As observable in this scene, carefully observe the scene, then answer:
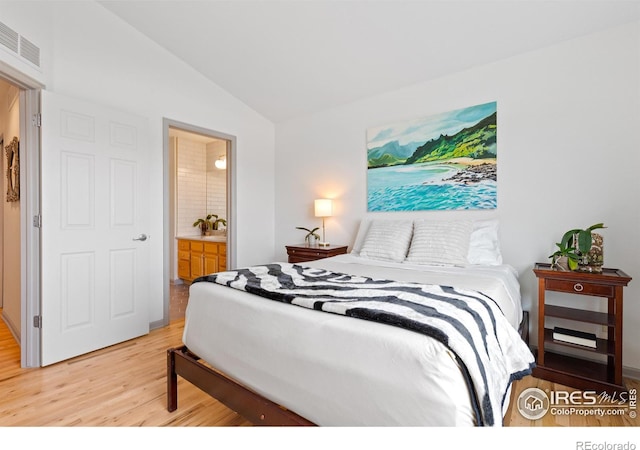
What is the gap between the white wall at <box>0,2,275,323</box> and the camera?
2.62 m

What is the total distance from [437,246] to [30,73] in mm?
3312

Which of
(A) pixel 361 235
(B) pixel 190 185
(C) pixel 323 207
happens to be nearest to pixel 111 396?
(A) pixel 361 235

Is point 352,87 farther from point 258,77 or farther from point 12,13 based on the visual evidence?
point 12,13

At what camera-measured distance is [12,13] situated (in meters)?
2.24

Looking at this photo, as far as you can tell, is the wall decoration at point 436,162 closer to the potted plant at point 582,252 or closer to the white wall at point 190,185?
the potted plant at point 582,252

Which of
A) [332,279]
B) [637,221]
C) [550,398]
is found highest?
[637,221]

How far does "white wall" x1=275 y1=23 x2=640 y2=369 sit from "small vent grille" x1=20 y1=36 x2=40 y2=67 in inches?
121

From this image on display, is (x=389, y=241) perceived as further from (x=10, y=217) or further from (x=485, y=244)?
(x=10, y=217)

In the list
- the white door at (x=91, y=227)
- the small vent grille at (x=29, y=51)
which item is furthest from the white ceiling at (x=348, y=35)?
the white door at (x=91, y=227)

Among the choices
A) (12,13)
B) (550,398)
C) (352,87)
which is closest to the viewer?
(550,398)

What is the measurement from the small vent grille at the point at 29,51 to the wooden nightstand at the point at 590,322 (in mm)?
3909

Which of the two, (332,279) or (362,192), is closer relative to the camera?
(332,279)

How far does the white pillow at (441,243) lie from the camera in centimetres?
254
